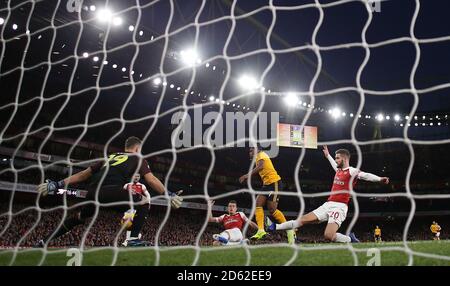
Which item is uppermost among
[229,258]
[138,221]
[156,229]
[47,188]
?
[47,188]

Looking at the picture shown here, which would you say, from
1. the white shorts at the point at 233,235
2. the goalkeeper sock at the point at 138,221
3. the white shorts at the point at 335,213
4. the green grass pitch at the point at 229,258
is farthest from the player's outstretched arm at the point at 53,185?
the white shorts at the point at 233,235

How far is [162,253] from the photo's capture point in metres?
4.35

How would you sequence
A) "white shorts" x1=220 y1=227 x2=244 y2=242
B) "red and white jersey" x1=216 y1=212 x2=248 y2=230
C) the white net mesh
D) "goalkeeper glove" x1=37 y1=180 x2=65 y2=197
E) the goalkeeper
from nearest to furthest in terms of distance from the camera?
"goalkeeper glove" x1=37 y1=180 x2=65 y2=197, the goalkeeper, "white shorts" x1=220 y1=227 x2=244 y2=242, "red and white jersey" x1=216 y1=212 x2=248 y2=230, the white net mesh

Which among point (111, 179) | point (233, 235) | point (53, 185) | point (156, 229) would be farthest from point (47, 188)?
point (156, 229)

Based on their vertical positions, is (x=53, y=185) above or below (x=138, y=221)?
above

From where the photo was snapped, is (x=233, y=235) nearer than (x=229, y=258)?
No

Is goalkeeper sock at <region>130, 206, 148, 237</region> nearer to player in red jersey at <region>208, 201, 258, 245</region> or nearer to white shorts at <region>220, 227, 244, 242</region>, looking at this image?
player in red jersey at <region>208, 201, 258, 245</region>

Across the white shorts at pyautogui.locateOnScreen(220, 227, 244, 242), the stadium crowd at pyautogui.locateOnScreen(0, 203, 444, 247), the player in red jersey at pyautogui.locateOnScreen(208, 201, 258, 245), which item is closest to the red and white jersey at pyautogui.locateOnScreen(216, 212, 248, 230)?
the player in red jersey at pyautogui.locateOnScreen(208, 201, 258, 245)

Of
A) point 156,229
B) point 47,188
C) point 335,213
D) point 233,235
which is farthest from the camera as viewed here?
point 156,229

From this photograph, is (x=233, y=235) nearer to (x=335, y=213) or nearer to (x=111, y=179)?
(x=335, y=213)

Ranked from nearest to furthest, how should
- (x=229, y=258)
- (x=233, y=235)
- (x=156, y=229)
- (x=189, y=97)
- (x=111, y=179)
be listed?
1. (x=229, y=258)
2. (x=111, y=179)
3. (x=233, y=235)
4. (x=156, y=229)
5. (x=189, y=97)

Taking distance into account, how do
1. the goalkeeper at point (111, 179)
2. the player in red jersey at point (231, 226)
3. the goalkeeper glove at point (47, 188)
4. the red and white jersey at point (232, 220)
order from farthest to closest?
the red and white jersey at point (232, 220) → the player in red jersey at point (231, 226) → the goalkeeper at point (111, 179) → the goalkeeper glove at point (47, 188)

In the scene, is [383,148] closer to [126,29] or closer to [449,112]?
[449,112]

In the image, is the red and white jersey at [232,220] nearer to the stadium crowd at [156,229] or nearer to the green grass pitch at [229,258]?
the green grass pitch at [229,258]
